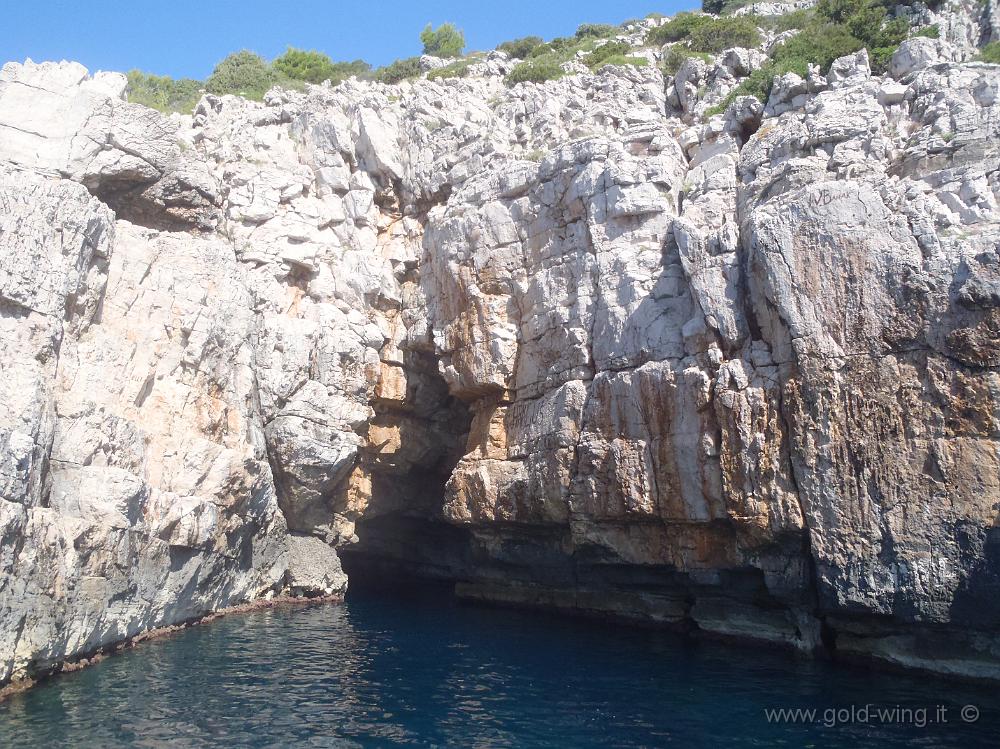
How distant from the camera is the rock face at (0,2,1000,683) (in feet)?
55.2

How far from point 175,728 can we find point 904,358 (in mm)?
16842

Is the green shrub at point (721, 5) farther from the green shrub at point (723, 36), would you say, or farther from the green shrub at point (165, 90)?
the green shrub at point (165, 90)

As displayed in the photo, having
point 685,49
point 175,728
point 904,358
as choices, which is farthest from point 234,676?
point 685,49

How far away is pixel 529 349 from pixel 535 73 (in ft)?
59.8

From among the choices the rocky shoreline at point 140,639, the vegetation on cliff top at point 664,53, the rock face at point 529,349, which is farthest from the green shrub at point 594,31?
the rocky shoreline at point 140,639

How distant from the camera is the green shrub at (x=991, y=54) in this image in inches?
956

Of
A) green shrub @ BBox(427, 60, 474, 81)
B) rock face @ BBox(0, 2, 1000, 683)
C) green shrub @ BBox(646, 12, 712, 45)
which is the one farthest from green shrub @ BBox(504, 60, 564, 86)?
green shrub @ BBox(646, 12, 712, 45)

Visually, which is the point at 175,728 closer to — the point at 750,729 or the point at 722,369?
the point at 750,729

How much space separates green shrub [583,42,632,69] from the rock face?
611 cm

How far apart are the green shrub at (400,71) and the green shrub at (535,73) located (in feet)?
26.5

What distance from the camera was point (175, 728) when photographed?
1377 centimetres

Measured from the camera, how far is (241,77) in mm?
42625

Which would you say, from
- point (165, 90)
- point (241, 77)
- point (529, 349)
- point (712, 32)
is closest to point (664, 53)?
point (712, 32)

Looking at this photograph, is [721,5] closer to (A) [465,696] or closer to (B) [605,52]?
(B) [605,52]
